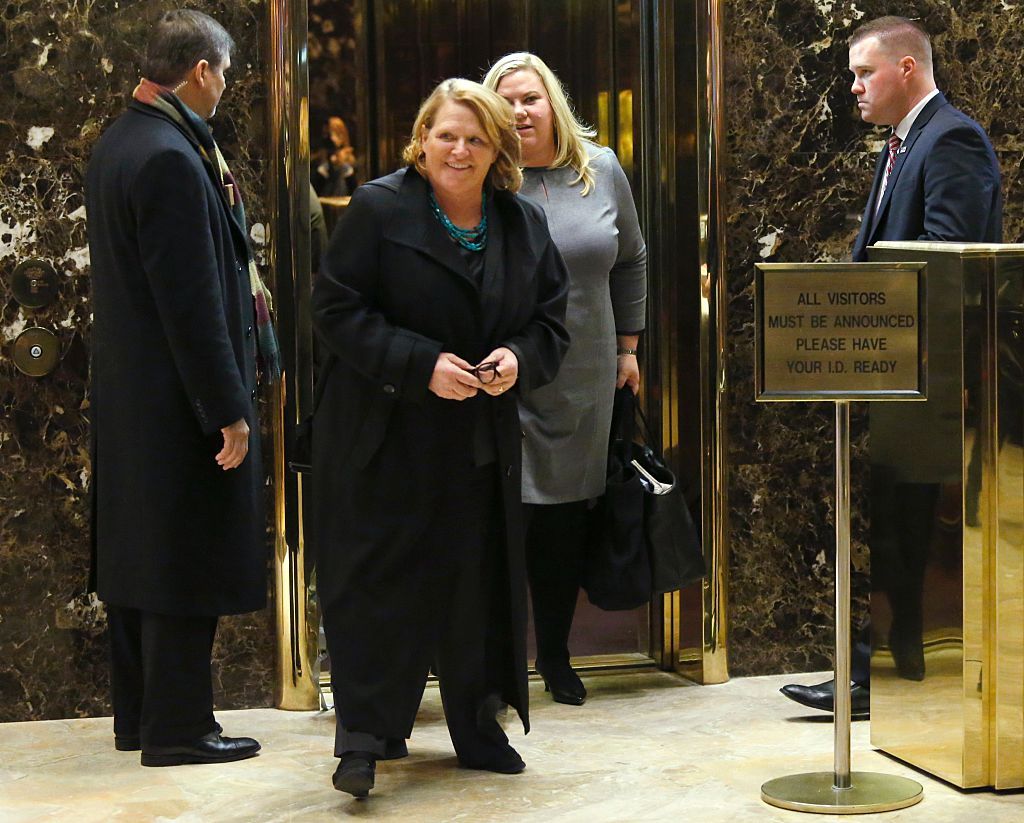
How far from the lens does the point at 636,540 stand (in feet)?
16.6

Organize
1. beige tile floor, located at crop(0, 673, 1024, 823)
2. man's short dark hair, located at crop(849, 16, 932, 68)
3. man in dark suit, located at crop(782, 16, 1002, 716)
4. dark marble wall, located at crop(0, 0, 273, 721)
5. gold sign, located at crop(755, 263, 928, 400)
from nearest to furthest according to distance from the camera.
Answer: gold sign, located at crop(755, 263, 928, 400)
beige tile floor, located at crop(0, 673, 1024, 823)
man in dark suit, located at crop(782, 16, 1002, 716)
dark marble wall, located at crop(0, 0, 273, 721)
man's short dark hair, located at crop(849, 16, 932, 68)

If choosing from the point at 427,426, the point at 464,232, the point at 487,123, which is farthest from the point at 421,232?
the point at 427,426

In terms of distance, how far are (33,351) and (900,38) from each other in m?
2.79

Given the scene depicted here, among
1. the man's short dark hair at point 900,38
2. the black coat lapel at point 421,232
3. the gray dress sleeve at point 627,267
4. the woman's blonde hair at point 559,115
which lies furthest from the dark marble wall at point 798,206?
the black coat lapel at point 421,232

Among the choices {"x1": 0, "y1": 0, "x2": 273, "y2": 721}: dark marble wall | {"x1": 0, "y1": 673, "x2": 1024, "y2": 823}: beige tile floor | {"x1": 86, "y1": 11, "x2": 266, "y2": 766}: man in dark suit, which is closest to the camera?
{"x1": 0, "y1": 673, "x2": 1024, "y2": 823}: beige tile floor

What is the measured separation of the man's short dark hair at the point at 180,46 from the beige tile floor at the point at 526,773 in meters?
1.88

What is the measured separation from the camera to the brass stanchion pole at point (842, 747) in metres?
3.98

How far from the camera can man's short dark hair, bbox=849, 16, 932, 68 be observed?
198 inches

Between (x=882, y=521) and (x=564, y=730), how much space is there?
112 centimetres

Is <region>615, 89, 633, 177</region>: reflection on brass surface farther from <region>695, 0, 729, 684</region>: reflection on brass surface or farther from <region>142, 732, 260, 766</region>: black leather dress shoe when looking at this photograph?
<region>142, 732, 260, 766</region>: black leather dress shoe

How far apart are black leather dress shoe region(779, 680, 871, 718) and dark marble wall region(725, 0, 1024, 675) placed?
42 cm

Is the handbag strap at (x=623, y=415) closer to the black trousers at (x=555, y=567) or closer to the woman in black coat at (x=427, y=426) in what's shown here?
the black trousers at (x=555, y=567)

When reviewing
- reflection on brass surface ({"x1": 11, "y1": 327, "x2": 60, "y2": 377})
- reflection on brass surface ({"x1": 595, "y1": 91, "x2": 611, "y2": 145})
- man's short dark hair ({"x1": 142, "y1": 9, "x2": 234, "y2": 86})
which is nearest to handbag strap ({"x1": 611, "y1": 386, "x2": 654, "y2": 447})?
reflection on brass surface ({"x1": 595, "y1": 91, "x2": 611, "y2": 145})

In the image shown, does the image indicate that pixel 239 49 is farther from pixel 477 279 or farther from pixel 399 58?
pixel 477 279
